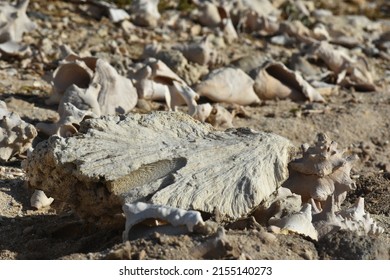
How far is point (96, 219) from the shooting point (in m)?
4.23

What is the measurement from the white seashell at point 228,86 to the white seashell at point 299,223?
2.61 meters

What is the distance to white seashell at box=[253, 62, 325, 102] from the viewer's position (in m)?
7.11

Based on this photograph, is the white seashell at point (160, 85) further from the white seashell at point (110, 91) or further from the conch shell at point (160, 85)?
the white seashell at point (110, 91)

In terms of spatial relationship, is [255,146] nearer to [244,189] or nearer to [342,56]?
[244,189]

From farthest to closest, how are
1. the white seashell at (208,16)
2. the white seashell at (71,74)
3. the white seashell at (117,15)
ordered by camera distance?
the white seashell at (208,16)
the white seashell at (117,15)
the white seashell at (71,74)

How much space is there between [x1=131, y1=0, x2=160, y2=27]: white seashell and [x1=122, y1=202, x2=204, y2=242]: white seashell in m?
4.73

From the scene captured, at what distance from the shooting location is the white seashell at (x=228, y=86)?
6.77 metres

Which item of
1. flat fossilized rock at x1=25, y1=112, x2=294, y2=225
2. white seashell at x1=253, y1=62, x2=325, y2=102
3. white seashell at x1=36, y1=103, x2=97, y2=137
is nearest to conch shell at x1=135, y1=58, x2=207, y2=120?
white seashell at x1=253, y1=62, x2=325, y2=102

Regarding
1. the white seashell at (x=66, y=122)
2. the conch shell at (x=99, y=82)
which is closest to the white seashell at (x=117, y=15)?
the conch shell at (x=99, y=82)

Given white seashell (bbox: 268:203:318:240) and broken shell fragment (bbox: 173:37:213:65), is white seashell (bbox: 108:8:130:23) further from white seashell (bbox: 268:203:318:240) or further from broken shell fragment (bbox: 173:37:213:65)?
white seashell (bbox: 268:203:318:240)

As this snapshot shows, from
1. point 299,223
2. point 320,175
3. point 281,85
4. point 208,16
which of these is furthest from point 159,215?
point 208,16

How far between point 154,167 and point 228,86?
2.75 m

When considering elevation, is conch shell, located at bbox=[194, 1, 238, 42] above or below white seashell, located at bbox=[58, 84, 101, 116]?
below
